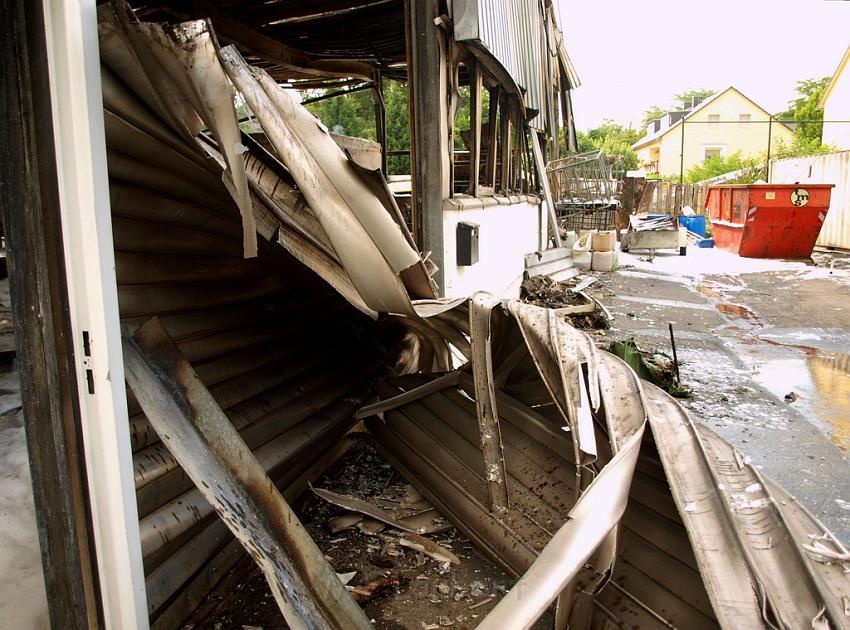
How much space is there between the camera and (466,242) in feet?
16.3

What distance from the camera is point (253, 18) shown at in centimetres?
555

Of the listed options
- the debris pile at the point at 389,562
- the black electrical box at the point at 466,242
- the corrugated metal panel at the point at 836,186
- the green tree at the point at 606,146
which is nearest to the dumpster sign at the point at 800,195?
the corrugated metal panel at the point at 836,186

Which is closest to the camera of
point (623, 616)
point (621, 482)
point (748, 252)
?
point (621, 482)

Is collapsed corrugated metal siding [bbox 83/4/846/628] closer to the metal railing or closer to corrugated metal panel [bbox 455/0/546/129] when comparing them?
corrugated metal panel [bbox 455/0/546/129]

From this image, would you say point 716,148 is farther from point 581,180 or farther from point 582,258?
point 582,258

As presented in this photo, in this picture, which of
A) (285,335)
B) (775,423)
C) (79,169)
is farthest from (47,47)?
(775,423)

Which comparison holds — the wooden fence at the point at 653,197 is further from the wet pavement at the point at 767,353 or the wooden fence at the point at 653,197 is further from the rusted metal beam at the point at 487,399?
the rusted metal beam at the point at 487,399

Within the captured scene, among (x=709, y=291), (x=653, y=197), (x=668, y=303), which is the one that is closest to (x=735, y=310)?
(x=668, y=303)

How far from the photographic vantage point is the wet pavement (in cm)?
364

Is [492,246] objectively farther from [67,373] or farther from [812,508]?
[67,373]

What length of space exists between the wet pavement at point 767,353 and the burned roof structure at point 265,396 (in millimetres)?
758

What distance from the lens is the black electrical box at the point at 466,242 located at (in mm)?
4918

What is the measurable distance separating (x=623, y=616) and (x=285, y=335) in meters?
1.97

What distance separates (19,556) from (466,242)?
3.87 metres
